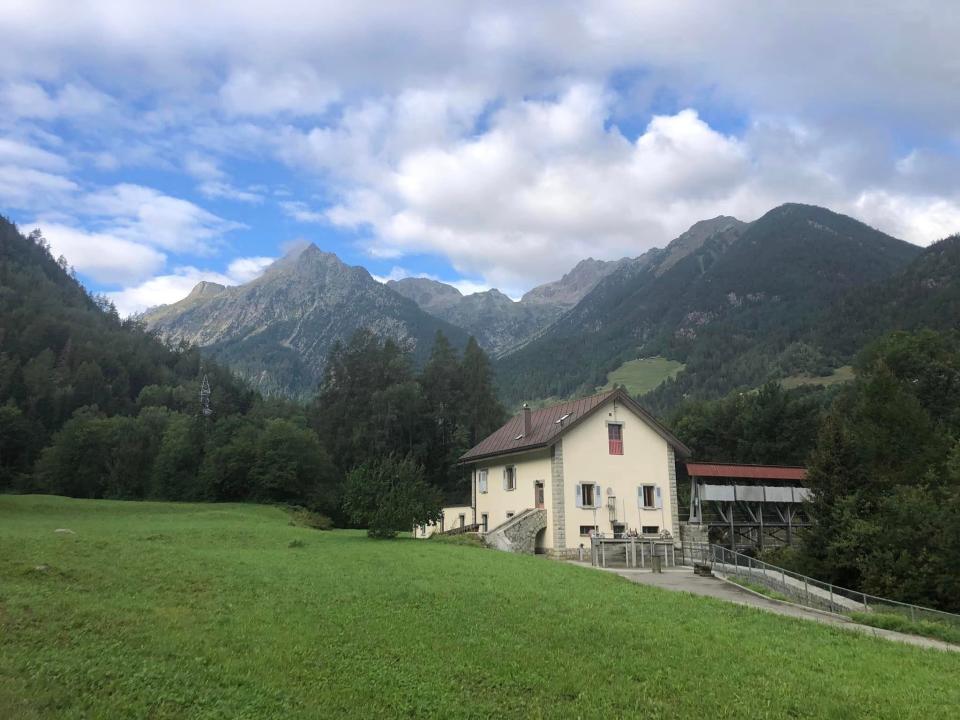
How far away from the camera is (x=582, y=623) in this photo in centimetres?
1165

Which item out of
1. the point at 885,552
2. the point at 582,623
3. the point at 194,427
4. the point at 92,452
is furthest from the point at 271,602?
the point at 92,452

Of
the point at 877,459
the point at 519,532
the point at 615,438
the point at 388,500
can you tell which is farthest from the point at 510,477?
the point at 877,459

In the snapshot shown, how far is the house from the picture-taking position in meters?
32.3

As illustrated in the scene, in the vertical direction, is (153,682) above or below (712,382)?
below

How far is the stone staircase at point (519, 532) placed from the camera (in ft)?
101

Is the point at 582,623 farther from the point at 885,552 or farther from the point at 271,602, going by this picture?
the point at 885,552

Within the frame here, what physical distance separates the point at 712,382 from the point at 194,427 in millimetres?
130684

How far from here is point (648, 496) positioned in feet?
115

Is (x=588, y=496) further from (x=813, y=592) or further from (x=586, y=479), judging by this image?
(x=813, y=592)

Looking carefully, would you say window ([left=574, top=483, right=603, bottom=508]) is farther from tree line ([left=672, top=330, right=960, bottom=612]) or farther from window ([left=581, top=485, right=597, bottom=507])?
tree line ([left=672, top=330, right=960, bottom=612])

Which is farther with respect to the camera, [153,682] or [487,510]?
[487,510]

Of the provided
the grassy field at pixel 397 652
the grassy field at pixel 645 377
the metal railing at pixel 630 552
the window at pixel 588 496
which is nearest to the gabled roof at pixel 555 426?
the window at pixel 588 496

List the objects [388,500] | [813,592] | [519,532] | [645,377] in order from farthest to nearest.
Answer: [645,377] < [519,532] < [388,500] < [813,592]

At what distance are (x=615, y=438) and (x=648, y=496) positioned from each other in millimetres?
3631
